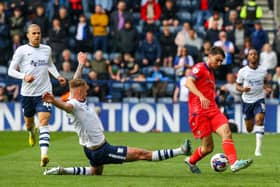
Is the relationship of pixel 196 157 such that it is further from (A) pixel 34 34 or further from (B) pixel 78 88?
(A) pixel 34 34

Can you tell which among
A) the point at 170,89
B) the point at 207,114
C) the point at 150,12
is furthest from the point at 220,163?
the point at 150,12

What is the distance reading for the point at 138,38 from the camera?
3064cm

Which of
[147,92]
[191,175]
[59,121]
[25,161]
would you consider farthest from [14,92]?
[191,175]

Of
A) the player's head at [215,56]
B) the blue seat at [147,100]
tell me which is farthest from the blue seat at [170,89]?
the player's head at [215,56]

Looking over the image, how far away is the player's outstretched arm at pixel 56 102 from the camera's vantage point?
1357 centimetres

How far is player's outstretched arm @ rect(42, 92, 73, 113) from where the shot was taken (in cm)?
1357

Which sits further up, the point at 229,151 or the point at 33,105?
the point at 33,105

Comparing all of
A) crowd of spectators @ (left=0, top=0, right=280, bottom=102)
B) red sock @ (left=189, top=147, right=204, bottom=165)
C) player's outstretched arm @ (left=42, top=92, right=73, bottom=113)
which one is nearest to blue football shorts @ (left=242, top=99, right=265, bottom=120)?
red sock @ (left=189, top=147, right=204, bottom=165)

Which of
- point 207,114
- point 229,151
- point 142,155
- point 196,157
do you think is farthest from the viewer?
point 196,157

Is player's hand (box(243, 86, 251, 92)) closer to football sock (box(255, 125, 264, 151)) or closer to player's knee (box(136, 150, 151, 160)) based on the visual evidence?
football sock (box(255, 125, 264, 151))

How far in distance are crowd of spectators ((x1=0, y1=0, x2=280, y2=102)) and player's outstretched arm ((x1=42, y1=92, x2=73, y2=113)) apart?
13.6m

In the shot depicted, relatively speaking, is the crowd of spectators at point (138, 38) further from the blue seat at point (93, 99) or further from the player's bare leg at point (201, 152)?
the player's bare leg at point (201, 152)

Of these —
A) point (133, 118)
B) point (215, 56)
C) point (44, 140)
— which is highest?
point (215, 56)

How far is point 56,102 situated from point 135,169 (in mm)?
3127
